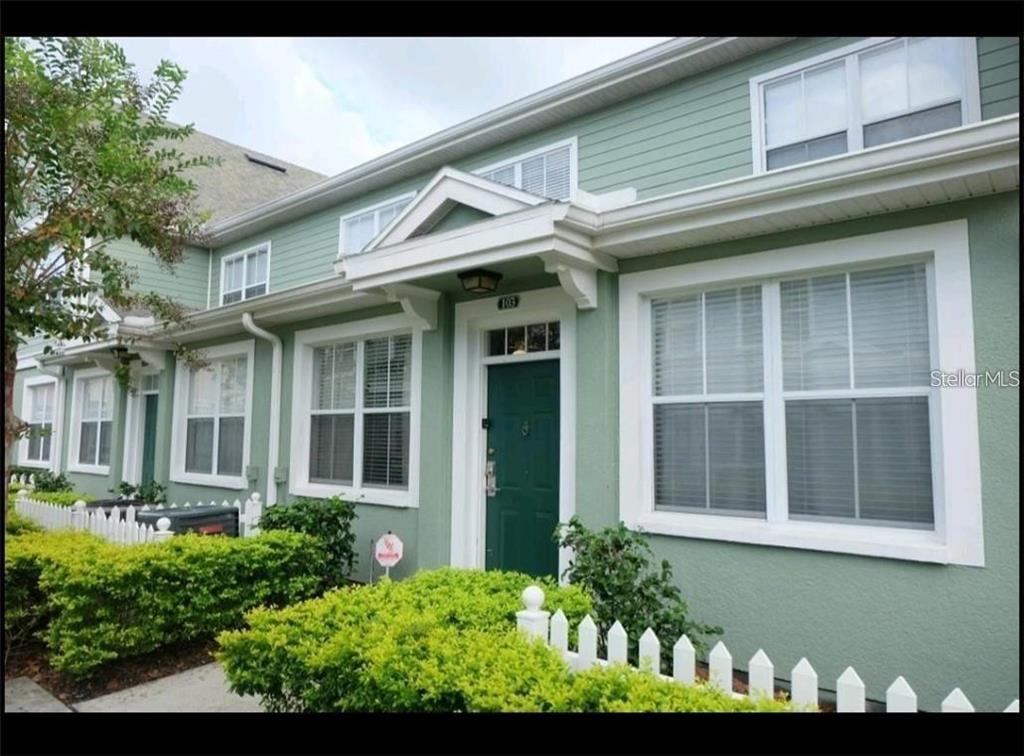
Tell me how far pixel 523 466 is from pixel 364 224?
16.2 ft

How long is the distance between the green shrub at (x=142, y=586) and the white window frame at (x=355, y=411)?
1.26 metres

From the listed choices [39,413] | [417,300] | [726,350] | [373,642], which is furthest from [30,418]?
[726,350]

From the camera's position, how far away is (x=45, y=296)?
4160 mm

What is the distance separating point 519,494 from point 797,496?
7.34 feet

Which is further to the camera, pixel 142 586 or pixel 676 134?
pixel 676 134

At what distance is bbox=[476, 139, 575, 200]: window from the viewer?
6781mm

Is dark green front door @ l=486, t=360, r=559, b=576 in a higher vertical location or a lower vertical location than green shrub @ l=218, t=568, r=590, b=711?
higher

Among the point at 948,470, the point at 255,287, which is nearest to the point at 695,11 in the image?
the point at 948,470

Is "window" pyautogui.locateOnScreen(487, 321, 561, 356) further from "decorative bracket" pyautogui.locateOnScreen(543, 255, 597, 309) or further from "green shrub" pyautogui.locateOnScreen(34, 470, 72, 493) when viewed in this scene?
"green shrub" pyautogui.locateOnScreen(34, 470, 72, 493)

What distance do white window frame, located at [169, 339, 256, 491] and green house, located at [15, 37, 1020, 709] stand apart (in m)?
0.51

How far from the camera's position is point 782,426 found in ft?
13.6

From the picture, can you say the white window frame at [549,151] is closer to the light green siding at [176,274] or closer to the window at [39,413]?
the light green siding at [176,274]
